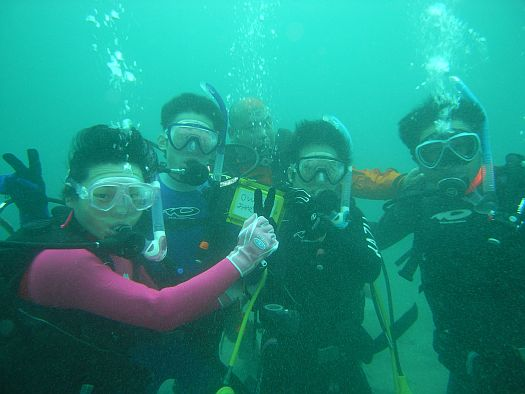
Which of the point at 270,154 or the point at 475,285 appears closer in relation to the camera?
the point at 475,285

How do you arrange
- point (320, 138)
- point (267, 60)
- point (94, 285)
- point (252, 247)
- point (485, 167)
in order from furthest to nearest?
point (267, 60) < point (320, 138) < point (485, 167) < point (252, 247) < point (94, 285)

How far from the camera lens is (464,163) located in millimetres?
3676

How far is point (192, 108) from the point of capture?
436 centimetres

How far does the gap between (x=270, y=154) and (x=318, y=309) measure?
3022 mm

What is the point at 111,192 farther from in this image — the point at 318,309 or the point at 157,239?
the point at 318,309

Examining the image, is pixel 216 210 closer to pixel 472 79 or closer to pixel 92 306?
pixel 92 306

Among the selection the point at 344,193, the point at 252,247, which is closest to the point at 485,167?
the point at 344,193

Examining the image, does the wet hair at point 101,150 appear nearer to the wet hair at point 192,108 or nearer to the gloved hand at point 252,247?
the gloved hand at point 252,247

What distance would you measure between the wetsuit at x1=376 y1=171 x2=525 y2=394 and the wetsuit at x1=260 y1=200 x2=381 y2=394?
0.76 m

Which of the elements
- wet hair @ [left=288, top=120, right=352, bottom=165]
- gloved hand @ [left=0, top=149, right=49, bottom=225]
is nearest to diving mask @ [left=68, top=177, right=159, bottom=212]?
gloved hand @ [left=0, top=149, right=49, bottom=225]

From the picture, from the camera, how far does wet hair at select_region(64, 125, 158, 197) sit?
2496 millimetres

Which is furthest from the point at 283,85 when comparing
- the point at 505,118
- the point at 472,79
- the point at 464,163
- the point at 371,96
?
the point at 464,163

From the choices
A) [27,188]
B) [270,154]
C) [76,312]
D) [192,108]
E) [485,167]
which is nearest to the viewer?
[76,312]

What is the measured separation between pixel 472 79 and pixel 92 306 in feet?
302
